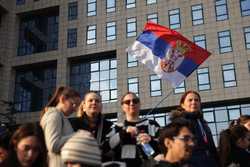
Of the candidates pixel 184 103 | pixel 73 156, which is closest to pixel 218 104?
pixel 184 103

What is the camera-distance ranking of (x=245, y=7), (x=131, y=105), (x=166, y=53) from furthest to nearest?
(x=245, y=7), (x=166, y=53), (x=131, y=105)

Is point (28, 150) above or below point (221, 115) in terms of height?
below

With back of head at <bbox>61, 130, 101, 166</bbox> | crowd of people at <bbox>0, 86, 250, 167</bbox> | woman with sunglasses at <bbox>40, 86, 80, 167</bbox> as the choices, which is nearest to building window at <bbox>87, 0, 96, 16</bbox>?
crowd of people at <bbox>0, 86, 250, 167</bbox>

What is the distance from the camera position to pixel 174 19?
3369 centimetres

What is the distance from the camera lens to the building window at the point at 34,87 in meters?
37.0

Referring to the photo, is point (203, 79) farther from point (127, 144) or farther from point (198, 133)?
point (127, 144)

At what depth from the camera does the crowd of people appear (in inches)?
134

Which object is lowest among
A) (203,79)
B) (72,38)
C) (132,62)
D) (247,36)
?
(203,79)

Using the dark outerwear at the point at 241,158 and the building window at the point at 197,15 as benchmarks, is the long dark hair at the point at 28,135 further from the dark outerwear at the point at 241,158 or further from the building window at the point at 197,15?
the building window at the point at 197,15

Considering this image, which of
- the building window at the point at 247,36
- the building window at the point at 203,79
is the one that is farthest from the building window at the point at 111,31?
the building window at the point at 247,36

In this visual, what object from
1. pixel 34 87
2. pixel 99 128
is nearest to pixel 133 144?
pixel 99 128

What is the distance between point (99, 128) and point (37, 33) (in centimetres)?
3557

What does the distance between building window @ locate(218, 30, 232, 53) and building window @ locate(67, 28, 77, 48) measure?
11379mm

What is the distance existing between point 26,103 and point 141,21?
11611 mm
